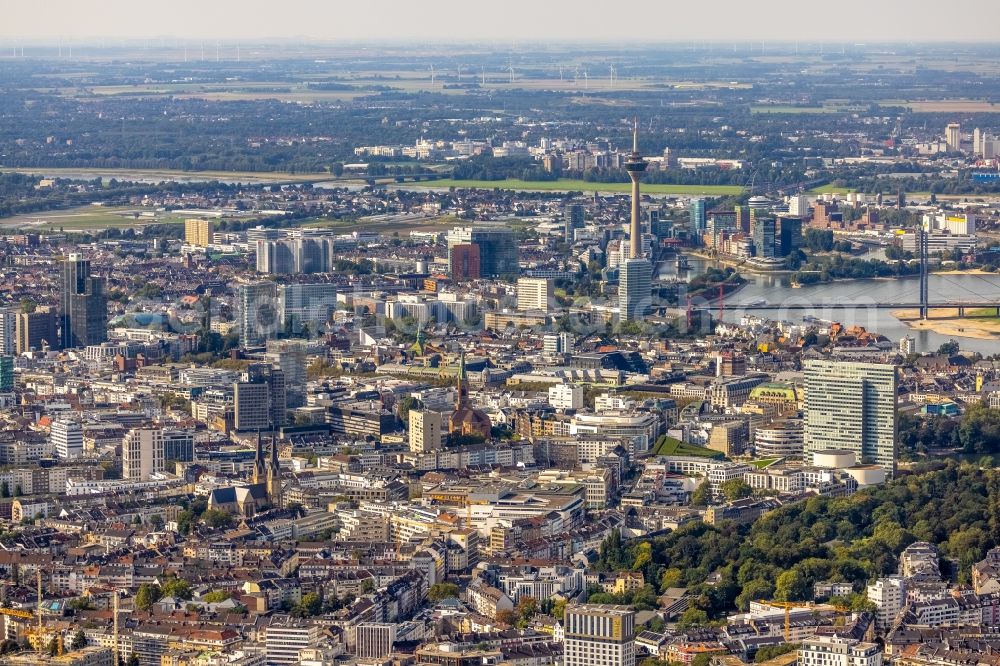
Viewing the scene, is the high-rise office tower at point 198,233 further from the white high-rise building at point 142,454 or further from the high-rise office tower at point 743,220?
the white high-rise building at point 142,454

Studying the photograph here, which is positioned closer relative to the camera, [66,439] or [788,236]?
[66,439]

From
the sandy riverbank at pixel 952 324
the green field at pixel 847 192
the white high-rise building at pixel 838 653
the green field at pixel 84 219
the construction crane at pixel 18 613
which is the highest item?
the white high-rise building at pixel 838 653

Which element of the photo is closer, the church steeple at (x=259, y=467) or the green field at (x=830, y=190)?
the church steeple at (x=259, y=467)

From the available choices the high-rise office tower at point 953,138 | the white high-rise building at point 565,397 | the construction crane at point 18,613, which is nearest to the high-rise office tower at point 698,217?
the high-rise office tower at point 953,138

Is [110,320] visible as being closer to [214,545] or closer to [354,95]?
[214,545]

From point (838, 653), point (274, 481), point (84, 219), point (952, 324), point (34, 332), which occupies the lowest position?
point (84, 219)

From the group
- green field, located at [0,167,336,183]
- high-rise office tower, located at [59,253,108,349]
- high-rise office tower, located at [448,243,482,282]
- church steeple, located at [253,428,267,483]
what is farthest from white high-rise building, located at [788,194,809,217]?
church steeple, located at [253,428,267,483]

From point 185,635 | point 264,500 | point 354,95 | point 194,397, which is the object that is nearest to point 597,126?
point 354,95

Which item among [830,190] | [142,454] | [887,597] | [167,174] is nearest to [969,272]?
[830,190]

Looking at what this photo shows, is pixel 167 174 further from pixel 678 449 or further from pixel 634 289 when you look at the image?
pixel 678 449
